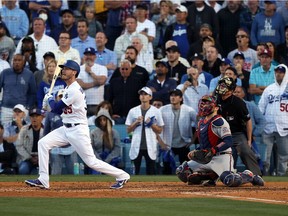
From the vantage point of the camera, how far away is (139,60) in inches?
772

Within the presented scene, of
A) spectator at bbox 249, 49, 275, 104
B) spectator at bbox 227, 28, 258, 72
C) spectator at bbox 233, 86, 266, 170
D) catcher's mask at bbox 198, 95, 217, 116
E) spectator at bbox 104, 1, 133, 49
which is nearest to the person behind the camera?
catcher's mask at bbox 198, 95, 217, 116

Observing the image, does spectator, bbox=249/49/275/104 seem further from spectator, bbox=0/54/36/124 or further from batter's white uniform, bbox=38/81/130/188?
batter's white uniform, bbox=38/81/130/188

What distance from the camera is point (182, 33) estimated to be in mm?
20047

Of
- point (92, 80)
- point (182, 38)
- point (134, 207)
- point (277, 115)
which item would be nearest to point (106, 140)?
point (92, 80)

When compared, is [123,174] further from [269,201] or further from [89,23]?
[89,23]

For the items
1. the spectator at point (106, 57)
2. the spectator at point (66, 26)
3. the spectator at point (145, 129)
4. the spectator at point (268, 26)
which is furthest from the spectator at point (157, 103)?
the spectator at point (66, 26)

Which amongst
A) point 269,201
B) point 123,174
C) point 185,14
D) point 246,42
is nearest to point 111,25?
point 185,14

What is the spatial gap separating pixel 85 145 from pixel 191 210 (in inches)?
113

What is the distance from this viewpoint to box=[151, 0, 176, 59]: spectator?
20.5 m

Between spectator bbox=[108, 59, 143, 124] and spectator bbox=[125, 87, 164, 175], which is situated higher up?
spectator bbox=[108, 59, 143, 124]

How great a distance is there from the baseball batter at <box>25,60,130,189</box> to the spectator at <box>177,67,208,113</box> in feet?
20.2

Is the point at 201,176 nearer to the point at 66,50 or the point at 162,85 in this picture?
the point at 162,85

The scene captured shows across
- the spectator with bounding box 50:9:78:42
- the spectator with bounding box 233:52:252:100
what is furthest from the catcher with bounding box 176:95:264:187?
the spectator with bounding box 50:9:78:42

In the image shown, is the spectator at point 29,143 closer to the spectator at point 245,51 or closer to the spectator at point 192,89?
the spectator at point 192,89
